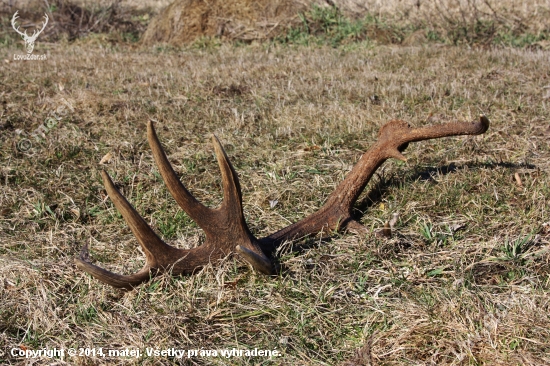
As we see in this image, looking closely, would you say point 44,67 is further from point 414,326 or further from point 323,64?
point 414,326

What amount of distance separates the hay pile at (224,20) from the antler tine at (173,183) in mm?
6621

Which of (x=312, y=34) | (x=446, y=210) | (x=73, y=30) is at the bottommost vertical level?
(x=73, y=30)

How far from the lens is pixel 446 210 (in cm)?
323

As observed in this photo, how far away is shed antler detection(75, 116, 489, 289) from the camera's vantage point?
2.44m

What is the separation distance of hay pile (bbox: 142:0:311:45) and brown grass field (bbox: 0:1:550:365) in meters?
2.99

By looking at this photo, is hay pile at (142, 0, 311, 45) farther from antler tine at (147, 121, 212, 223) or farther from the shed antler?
antler tine at (147, 121, 212, 223)

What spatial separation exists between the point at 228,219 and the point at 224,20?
704 cm

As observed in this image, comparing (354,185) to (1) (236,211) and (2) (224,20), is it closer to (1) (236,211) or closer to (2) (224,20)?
(1) (236,211)

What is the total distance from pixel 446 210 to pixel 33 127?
3276 mm

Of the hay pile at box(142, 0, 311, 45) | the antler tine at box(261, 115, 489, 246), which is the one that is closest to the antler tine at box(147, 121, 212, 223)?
the antler tine at box(261, 115, 489, 246)

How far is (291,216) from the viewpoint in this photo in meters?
3.31

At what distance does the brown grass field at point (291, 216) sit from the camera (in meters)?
2.32

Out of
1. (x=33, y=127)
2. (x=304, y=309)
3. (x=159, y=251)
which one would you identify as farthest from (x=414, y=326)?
(x=33, y=127)

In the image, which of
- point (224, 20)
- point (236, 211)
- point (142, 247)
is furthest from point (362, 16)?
point (142, 247)
